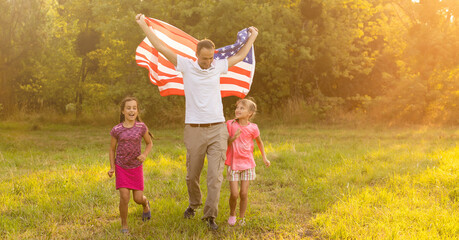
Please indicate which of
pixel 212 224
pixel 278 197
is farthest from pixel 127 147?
pixel 278 197

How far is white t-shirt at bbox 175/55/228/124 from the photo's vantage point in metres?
4.95

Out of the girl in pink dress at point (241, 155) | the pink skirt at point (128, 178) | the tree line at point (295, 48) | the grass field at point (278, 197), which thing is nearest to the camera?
the pink skirt at point (128, 178)

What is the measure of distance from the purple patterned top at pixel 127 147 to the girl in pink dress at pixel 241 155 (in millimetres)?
1175

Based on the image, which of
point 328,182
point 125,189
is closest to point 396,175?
point 328,182

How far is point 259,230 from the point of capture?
5.14 m

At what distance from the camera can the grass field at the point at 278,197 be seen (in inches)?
196

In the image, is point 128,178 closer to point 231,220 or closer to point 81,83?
point 231,220

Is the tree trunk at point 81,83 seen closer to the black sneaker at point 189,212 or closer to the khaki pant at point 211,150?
the black sneaker at point 189,212

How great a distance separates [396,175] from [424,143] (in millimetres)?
5597

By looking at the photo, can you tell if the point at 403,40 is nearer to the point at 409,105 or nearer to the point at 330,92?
the point at 409,105

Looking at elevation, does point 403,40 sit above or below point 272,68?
above

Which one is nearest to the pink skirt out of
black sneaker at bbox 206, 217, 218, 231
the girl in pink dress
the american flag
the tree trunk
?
black sneaker at bbox 206, 217, 218, 231

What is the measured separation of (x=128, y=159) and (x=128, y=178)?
0.23 m

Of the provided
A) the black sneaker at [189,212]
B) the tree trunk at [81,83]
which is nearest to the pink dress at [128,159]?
the black sneaker at [189,212]
